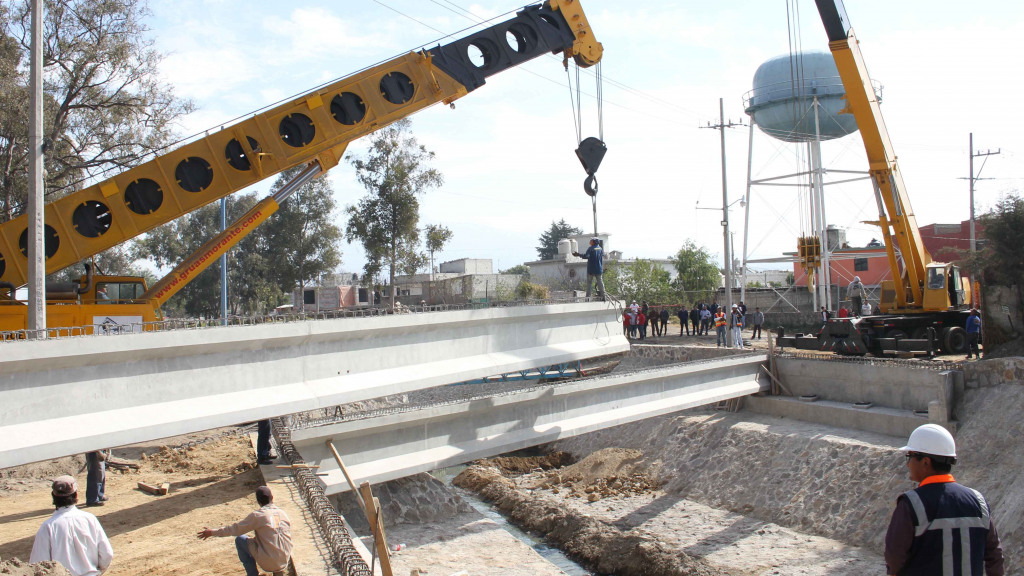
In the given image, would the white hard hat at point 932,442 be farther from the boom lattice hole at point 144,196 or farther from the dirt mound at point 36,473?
the dirt mound at point 36,473

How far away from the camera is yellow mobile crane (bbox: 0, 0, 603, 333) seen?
1056cm

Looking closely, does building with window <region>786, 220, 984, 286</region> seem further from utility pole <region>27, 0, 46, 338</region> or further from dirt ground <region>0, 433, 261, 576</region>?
utility pole <region>27, 0, 46, 338</region>

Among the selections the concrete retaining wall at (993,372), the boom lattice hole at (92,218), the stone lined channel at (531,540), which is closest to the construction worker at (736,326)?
the concrete retaining wall at (993,372)

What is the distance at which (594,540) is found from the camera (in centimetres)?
1469

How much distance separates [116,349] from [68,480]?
2.88 metres

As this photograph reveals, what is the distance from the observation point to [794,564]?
13156 millimetres

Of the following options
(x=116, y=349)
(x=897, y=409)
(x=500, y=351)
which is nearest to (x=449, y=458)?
(x=500, y=351)

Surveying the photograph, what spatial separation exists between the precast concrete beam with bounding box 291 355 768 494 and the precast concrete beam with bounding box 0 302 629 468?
4.11 ft

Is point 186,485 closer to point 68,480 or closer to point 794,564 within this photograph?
point 68,480

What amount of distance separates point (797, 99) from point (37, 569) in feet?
120

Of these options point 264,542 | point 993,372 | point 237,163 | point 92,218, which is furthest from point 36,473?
point 993,372

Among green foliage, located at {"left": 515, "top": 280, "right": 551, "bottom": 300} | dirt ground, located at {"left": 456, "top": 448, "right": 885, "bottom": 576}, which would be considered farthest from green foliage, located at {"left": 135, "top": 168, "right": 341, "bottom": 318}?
dirt ground, located at {"left": 456, "top": 448, "right": 885, "bottom": 576}

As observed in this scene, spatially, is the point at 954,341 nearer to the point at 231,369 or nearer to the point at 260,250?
the point at 231,369

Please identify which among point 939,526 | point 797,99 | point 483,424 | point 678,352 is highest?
point 797,99
